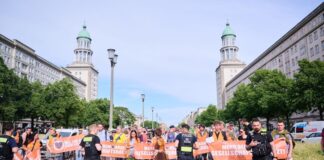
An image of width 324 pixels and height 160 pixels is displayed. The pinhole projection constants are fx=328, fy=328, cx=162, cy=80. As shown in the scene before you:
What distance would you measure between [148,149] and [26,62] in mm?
94005

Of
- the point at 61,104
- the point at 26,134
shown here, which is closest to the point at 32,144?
the point at 26,134

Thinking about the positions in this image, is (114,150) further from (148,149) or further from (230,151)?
(230,151)

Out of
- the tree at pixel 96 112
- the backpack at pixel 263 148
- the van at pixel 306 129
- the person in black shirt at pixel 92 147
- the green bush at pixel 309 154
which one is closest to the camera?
the backpack at pixel 263 148

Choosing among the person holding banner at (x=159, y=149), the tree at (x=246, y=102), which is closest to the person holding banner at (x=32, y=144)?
the person holding banner at (x=159, y=149)

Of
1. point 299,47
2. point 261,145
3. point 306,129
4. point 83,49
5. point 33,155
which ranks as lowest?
point 33,155

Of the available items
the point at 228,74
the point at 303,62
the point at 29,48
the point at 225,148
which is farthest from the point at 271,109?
the point at 228,74

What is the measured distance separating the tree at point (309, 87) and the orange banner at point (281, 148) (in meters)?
40.0

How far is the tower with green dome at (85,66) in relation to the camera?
577 ft

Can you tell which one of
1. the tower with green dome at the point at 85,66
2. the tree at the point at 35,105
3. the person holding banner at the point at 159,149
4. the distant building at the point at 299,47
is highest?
the tower with green dome at the point at 85,66

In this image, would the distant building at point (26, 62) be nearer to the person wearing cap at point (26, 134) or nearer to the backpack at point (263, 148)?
the person wearing cap at point (26, 134)

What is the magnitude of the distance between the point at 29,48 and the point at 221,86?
11260 centimetres

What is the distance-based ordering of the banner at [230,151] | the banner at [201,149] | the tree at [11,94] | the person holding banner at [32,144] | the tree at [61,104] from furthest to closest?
1. the tree at [61,104]
2. the tree at [11,94]
3. the banner at [201,149]
4. the person holding banner at [32,144]
5. the banner at [230,151]

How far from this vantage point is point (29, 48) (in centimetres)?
10138

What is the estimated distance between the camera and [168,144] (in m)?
14.4
